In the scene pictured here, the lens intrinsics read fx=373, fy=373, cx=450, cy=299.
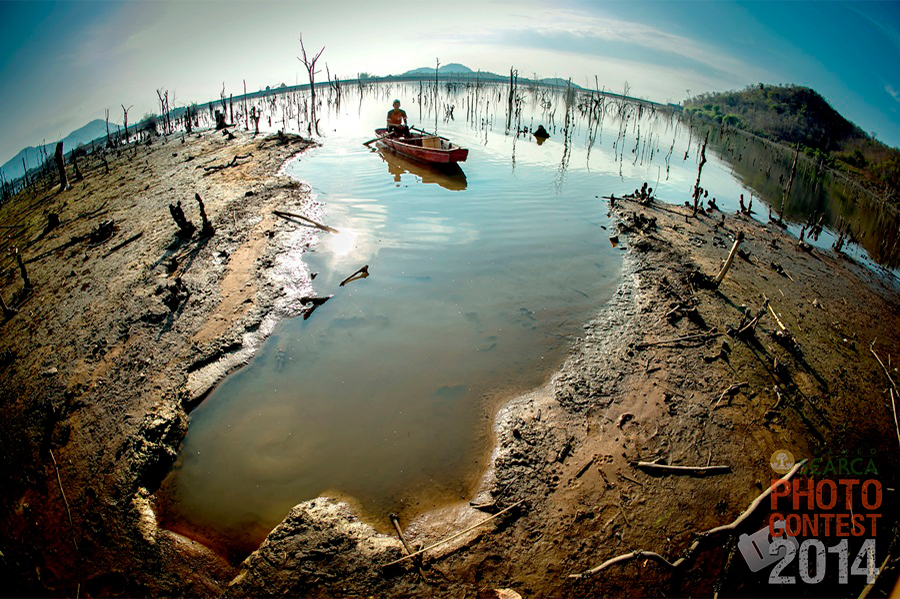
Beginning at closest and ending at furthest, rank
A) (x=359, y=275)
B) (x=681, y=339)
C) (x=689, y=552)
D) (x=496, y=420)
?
A: (x=689, y=552) < (x=496, y=420) < (x=681, y=339) < (x=359, y=275)

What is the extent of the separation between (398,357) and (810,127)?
45155mm

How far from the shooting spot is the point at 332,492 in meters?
4.41

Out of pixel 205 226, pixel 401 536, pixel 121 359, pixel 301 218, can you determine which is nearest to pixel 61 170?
pixel 205 226

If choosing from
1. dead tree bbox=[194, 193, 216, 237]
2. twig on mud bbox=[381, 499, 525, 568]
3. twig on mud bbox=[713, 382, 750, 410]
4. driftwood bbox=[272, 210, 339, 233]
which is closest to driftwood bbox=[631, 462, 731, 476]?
twig on mud bbox=[713, 382, 750, 410]

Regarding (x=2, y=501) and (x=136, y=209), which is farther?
(x=136, y=209)

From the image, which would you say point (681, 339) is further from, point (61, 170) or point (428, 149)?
point (61, 170)

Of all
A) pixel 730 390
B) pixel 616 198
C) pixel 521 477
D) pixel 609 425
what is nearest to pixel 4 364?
pixel 521 477

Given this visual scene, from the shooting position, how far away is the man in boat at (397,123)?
19.3 meters

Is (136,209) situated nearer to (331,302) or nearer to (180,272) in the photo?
(180,272)

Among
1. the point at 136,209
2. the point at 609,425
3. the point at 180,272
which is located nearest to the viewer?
the point at 609,425

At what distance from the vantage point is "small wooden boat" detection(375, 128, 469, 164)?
15094 millimetres

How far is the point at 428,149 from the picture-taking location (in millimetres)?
15531

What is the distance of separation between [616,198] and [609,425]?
1137cm

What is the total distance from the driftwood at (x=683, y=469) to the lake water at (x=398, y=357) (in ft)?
6.27
